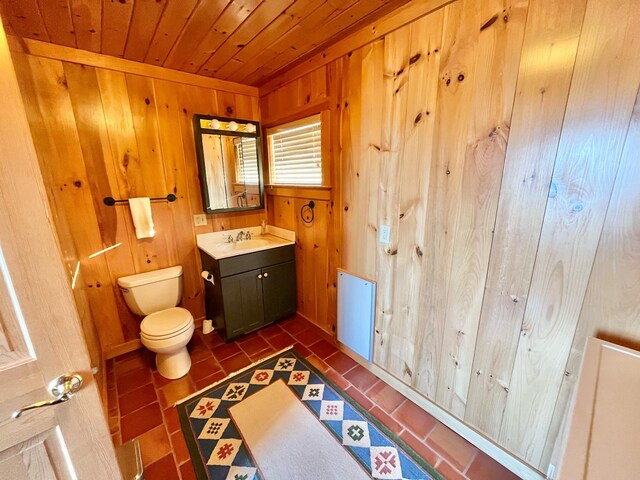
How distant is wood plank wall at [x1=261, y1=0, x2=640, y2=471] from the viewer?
3.11 ft

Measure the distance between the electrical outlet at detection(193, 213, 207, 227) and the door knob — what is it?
1.91 m

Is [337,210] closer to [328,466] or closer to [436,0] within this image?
[436,0]

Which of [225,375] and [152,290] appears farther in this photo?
[152,290]

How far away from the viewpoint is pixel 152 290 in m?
2.16

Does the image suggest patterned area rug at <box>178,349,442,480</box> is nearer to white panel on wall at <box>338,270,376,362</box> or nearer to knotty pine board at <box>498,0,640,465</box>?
white panel on wall at <box>338,270,376,362</box>

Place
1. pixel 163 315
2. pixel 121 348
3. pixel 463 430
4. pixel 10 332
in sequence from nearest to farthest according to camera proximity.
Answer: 1. pixel 10 332
2. pixel 463 430
3. pixel 163 315
4. pixel 121 348

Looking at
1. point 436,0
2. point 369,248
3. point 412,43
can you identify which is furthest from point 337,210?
point 436,0

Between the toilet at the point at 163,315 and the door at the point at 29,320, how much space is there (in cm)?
122

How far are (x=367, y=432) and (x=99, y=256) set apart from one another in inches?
91.6

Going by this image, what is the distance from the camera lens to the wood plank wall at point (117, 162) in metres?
1.78

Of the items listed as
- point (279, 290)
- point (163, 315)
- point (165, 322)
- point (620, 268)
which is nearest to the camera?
point (620, 268)

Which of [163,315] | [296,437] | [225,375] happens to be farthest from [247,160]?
[296,437]

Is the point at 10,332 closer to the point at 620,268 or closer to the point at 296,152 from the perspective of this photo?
the point at 620,268

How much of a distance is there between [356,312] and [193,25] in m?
2.17
